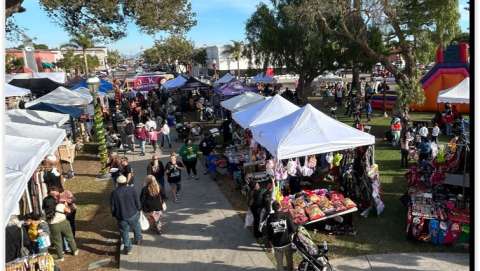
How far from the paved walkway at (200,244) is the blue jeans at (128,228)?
0.23 metres

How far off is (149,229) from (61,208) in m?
2.16

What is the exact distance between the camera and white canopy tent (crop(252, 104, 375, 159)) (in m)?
9.20

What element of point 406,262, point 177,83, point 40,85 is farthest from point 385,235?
point 40,85

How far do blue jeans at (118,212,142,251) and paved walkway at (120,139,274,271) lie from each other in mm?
231

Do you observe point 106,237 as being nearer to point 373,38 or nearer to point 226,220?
point 226,220

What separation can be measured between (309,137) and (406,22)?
12.2 meters

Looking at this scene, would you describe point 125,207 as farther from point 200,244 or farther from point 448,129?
point 448,129

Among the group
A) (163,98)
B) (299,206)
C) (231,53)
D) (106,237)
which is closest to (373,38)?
(163,98)

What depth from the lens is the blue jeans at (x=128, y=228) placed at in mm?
8172

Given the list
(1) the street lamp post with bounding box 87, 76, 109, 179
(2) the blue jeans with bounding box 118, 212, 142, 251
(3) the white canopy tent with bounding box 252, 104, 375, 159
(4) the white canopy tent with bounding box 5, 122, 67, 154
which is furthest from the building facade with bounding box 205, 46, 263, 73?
(2) the blue jeans with bounding box 118, 212, 142, 251

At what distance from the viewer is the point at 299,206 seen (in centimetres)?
891

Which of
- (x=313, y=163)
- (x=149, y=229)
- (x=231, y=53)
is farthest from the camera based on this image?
(x=231, y=53)

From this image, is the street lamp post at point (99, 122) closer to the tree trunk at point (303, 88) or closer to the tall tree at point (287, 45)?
the tall tree at point (287, 45)

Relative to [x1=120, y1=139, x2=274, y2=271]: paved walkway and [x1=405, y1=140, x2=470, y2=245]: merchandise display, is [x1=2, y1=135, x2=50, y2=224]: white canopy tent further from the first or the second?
[x1=405, y1=140, x2=470, y2=245]: merchandise display
